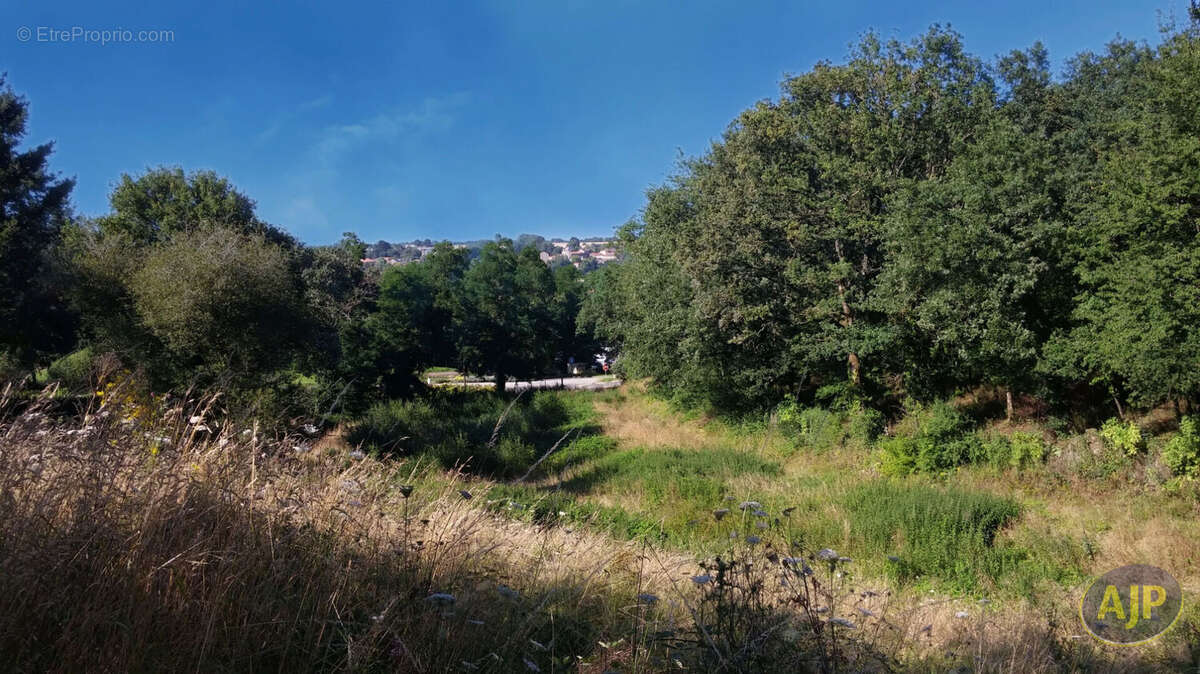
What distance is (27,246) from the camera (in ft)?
71.6

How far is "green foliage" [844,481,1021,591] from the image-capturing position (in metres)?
10.3

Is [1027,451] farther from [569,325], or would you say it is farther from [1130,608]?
[569,325]

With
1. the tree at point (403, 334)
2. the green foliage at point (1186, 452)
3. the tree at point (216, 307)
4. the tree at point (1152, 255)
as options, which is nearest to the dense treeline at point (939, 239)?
the tree at point (1152, 255)

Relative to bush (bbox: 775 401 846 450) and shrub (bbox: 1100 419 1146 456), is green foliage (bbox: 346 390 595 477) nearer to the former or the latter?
bush (bbox: 775 401 846 450)

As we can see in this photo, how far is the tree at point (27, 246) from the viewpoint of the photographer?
67.3ft

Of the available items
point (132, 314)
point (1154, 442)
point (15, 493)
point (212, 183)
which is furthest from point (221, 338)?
point (1154, 442)

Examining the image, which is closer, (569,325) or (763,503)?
(763,503)

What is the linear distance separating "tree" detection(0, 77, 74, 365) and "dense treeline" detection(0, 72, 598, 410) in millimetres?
55

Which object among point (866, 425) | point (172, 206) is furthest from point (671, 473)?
point (172, 206)

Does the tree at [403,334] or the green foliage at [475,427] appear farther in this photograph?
the tree at [403,334]

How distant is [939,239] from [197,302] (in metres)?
17.6

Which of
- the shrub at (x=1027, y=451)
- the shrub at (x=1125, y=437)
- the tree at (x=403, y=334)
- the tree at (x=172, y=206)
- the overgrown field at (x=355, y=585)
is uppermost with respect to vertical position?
the tree at (x=172, y=206)

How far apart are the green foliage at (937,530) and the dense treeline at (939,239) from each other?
14.5 ft

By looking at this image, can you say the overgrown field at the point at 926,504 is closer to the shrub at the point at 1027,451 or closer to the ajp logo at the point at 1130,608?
the shrub at the point at 1027,451
